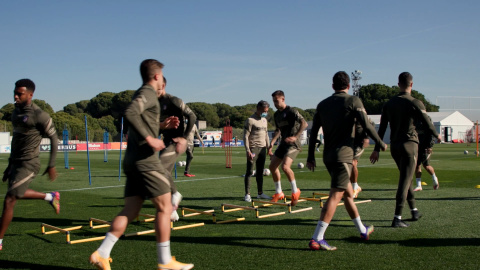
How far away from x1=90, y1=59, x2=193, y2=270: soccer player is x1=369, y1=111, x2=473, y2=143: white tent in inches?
2765

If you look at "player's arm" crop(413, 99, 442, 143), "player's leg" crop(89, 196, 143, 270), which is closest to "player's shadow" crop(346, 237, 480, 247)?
"player's arm" crop(413, 99, 442, 143)

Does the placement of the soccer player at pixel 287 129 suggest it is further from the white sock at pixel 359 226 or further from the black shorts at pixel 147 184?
the black shorts at pixel 147 184

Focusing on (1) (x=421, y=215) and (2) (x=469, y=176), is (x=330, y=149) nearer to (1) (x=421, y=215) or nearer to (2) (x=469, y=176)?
(1) (x=421, y=215)

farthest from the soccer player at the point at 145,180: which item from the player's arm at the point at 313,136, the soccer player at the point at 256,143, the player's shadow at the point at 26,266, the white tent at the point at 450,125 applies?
the white tent at the point at 450,125

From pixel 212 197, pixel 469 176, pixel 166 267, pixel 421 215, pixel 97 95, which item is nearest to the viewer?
pixel 166 267

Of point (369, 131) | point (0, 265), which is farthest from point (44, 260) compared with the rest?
point (369, 131)

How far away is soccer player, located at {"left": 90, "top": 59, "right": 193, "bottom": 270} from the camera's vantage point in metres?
4.27

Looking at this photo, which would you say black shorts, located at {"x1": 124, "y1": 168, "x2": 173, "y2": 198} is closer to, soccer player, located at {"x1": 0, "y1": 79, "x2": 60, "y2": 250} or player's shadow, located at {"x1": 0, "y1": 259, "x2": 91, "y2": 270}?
player's shadow, located at {"x1": 0, "y1": 259, "x2": 91, "y2": 270}

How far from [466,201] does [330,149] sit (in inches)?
194

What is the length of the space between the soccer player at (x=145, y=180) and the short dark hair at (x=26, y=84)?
207cm

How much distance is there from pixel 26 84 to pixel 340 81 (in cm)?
381

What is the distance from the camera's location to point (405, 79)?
6.77 m

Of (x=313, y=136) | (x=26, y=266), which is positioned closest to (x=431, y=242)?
(x=313, y=136)

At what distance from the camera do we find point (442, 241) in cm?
574
